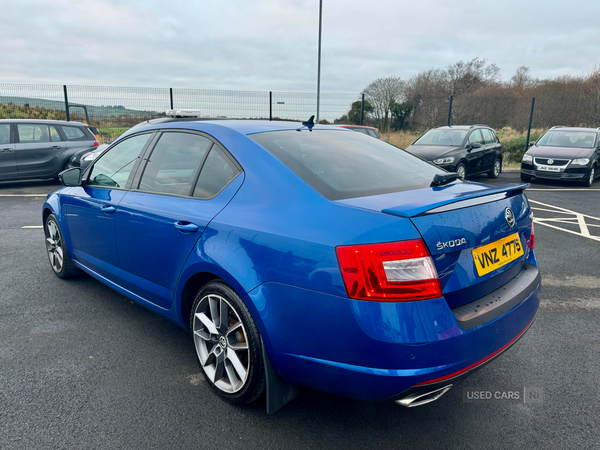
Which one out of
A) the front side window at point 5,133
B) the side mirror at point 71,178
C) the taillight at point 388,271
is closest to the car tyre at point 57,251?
the side mirror at point 71,178

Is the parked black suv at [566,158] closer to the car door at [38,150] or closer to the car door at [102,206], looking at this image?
the car door at [102,206]

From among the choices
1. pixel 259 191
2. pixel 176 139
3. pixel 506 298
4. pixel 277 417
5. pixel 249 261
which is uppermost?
pixel 176 139

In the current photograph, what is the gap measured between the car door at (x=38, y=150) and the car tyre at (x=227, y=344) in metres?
9.64

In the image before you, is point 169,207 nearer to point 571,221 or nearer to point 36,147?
point 571,221

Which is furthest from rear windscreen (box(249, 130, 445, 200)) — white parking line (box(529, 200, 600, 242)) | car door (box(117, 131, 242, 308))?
white parking line (box(529, 200, 600, 242))

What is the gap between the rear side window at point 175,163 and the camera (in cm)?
271

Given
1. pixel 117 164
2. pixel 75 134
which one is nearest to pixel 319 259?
pixel 117 164

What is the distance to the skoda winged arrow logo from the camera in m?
2.22

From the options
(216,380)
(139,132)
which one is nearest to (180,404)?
(216,380)

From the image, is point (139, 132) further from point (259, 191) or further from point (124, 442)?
point (124, 442)

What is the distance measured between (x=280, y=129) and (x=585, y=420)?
236 centimetres

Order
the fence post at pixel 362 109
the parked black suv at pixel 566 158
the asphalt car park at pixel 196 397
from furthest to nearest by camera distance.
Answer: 1. the fence post at pixel 362 109
2. the parked black suv at pixel 566 158
3. the asphalt car park at pixel 196 397

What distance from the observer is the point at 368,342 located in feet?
5.80

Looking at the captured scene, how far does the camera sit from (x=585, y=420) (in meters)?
2.27
